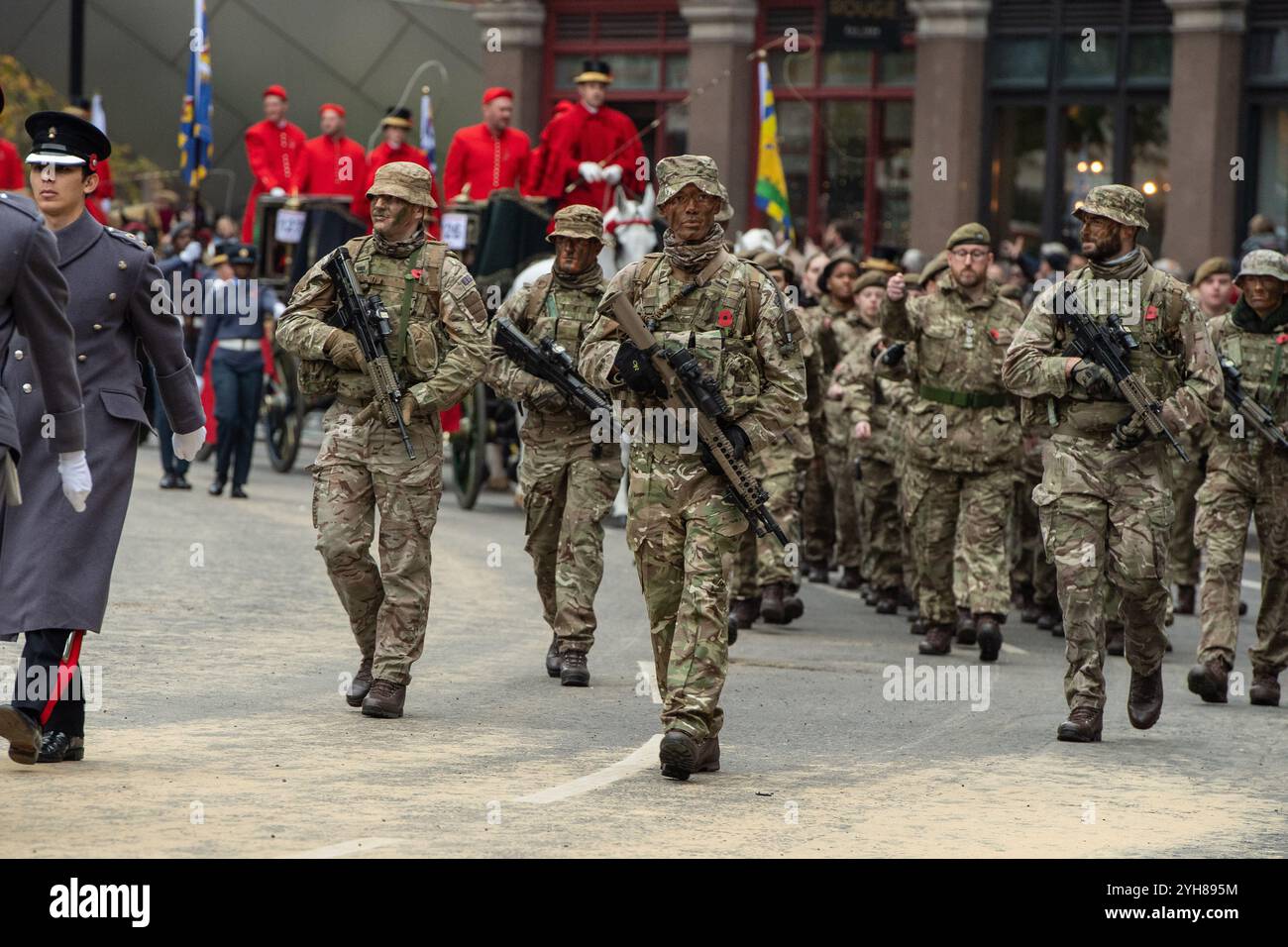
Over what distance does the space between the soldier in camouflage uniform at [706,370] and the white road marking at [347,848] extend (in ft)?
5.68

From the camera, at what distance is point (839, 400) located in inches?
594

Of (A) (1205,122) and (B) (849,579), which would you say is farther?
(A) (1205,122)

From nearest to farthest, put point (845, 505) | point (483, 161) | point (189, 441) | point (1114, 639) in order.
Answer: point (189, 441), point (1114, 639), point (845, 505), point (483, 161)

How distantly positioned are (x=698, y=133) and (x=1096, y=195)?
2036 centimetres

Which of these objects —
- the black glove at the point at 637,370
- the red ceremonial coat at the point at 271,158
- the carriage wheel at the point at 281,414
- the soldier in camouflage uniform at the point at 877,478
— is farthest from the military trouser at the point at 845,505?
the red ceremonial coat at the point at 271,158

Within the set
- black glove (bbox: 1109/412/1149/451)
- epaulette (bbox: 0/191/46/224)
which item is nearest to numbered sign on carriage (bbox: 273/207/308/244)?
black glove (bbox: 1109/412/1149/451)

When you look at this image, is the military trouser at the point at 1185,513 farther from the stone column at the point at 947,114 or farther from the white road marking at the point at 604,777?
the stone column at the point at 947,114

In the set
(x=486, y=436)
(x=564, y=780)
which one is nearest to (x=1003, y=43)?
(x=486, y=436)

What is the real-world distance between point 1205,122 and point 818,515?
1181cm

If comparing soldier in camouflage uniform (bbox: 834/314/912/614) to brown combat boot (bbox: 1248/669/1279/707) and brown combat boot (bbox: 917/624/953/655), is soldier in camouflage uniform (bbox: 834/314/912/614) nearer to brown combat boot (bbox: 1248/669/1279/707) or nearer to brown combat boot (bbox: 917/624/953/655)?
brown combat boot (bbox: 917/624/953/655)

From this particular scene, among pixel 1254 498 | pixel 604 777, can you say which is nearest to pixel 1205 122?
pixel 1254 498

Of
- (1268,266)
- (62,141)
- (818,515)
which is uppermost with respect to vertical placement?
(62,141)

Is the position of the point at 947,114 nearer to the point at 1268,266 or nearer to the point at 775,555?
the point at 775,555

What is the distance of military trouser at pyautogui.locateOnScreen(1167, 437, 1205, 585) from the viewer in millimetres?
14414
